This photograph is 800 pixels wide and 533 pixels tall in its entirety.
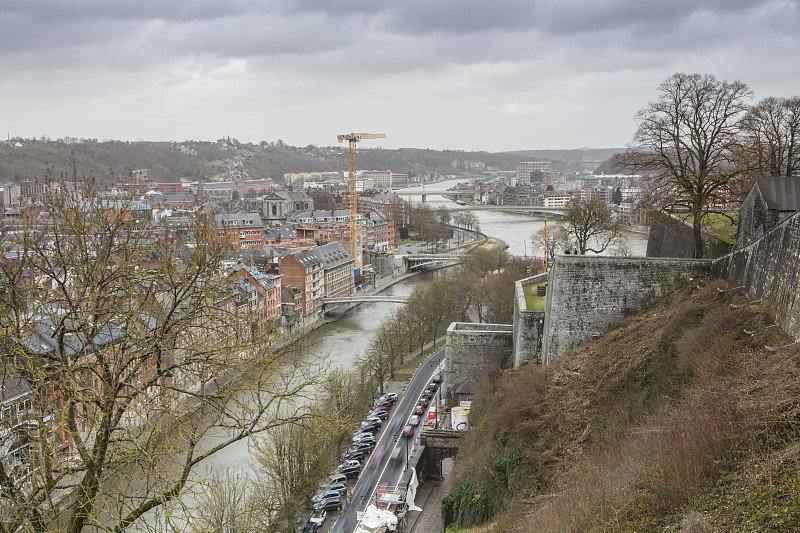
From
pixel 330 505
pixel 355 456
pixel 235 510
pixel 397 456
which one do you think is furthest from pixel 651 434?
pixel 355 456

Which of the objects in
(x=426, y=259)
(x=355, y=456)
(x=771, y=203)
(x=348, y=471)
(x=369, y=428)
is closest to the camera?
(x=771, y=203)

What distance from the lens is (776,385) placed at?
460 centimetres

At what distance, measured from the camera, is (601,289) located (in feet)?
30.0

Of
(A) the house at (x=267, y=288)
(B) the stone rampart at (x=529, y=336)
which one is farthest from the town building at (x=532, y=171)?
(B) the stone rampart at (x=529, y=336)

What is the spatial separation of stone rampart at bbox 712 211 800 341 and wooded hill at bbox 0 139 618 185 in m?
22.3

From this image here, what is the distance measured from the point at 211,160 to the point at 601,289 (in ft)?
331

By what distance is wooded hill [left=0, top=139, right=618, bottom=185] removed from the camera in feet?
209

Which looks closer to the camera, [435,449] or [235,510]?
[235,510]

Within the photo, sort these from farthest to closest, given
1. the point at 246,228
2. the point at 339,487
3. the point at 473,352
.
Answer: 1. the point at 246,228
2. the point at 473,352
3. the point at 339,487

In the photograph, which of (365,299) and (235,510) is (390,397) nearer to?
(235,510)

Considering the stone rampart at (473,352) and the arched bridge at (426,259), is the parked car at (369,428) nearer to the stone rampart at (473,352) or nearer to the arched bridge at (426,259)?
the stone rampart at (473,352)

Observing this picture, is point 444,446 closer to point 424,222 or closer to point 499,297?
point 499,297

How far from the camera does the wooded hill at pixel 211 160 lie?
209ft

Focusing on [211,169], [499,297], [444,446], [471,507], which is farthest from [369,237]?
[211,169]
